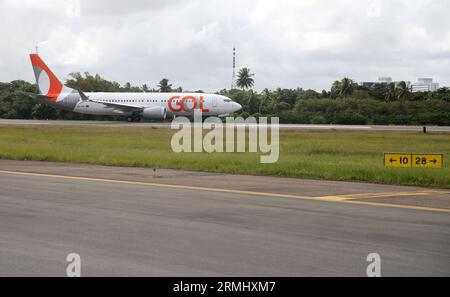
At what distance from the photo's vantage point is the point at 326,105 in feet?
296

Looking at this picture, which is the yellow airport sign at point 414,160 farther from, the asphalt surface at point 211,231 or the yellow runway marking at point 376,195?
the yellow runway marking at point 376,195

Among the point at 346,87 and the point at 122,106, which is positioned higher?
the point at 346,87

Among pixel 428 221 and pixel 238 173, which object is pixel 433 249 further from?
pixel 238 173

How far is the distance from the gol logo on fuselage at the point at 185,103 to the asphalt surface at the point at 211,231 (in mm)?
51796

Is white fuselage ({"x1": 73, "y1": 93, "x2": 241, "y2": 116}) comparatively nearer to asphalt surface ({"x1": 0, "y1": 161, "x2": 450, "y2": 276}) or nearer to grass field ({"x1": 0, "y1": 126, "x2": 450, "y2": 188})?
grass field ({"x1": 0, "y1": 126, "x2": 450, "y2": 188})

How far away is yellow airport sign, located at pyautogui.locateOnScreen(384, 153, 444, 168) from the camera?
2434 centimetres

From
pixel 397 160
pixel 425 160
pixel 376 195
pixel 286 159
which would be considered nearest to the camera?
pixel 376 195

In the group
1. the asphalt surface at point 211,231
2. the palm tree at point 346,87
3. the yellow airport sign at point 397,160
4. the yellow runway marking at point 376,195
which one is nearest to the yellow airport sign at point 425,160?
the yellow airport sign at point 397,160

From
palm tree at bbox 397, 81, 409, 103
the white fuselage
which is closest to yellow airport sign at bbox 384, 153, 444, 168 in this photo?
the white fuselage

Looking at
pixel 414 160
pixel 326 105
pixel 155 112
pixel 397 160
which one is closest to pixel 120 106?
pixel 155 112

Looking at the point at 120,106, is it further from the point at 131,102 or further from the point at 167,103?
the point at 167,103

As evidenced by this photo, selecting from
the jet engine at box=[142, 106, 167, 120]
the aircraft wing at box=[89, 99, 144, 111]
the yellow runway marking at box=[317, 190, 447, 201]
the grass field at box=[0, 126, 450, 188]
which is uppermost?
the aircraft wing at box=[89, 99, 144, 111]

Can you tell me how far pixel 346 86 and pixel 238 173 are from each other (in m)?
99.8

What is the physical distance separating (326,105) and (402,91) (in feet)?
104
